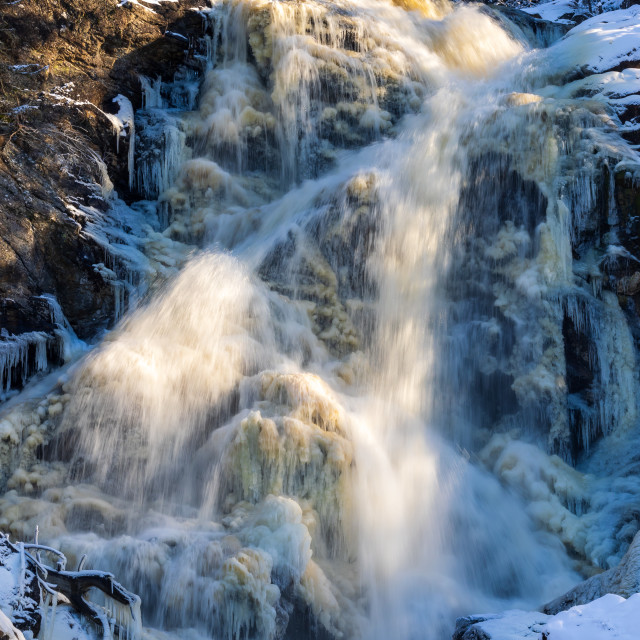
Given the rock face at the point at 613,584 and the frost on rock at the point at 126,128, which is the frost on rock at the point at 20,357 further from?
the rock face at the point at 613,584

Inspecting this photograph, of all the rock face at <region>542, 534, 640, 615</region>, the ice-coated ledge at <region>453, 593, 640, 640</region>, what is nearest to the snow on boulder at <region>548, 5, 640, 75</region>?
the rock face at <region>542, 534, 640, 615</region>

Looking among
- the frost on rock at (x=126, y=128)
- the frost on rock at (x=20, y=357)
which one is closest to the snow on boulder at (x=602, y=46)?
the frost on rock at (x=126, y=128)

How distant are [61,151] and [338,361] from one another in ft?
17.5

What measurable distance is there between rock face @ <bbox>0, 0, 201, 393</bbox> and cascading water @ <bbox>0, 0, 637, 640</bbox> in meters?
0.82

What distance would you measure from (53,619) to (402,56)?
12920mm

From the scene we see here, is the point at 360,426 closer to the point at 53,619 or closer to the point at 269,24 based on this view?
the point at 53,619

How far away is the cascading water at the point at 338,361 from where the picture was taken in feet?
23.8

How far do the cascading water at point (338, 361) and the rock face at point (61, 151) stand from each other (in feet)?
2.69

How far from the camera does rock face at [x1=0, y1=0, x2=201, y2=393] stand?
9852 mm

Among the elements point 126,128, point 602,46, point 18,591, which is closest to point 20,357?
point 126,128

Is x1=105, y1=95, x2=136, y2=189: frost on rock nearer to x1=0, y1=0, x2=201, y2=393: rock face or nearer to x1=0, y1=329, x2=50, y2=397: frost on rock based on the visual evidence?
x1=0, y1=0, x2=201, y2=393: rock face

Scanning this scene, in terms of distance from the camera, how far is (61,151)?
1124 centimetres

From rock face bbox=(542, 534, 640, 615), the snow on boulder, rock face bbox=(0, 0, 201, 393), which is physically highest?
the snow on boulder

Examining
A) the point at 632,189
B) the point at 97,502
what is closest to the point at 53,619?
the point at 97,502
